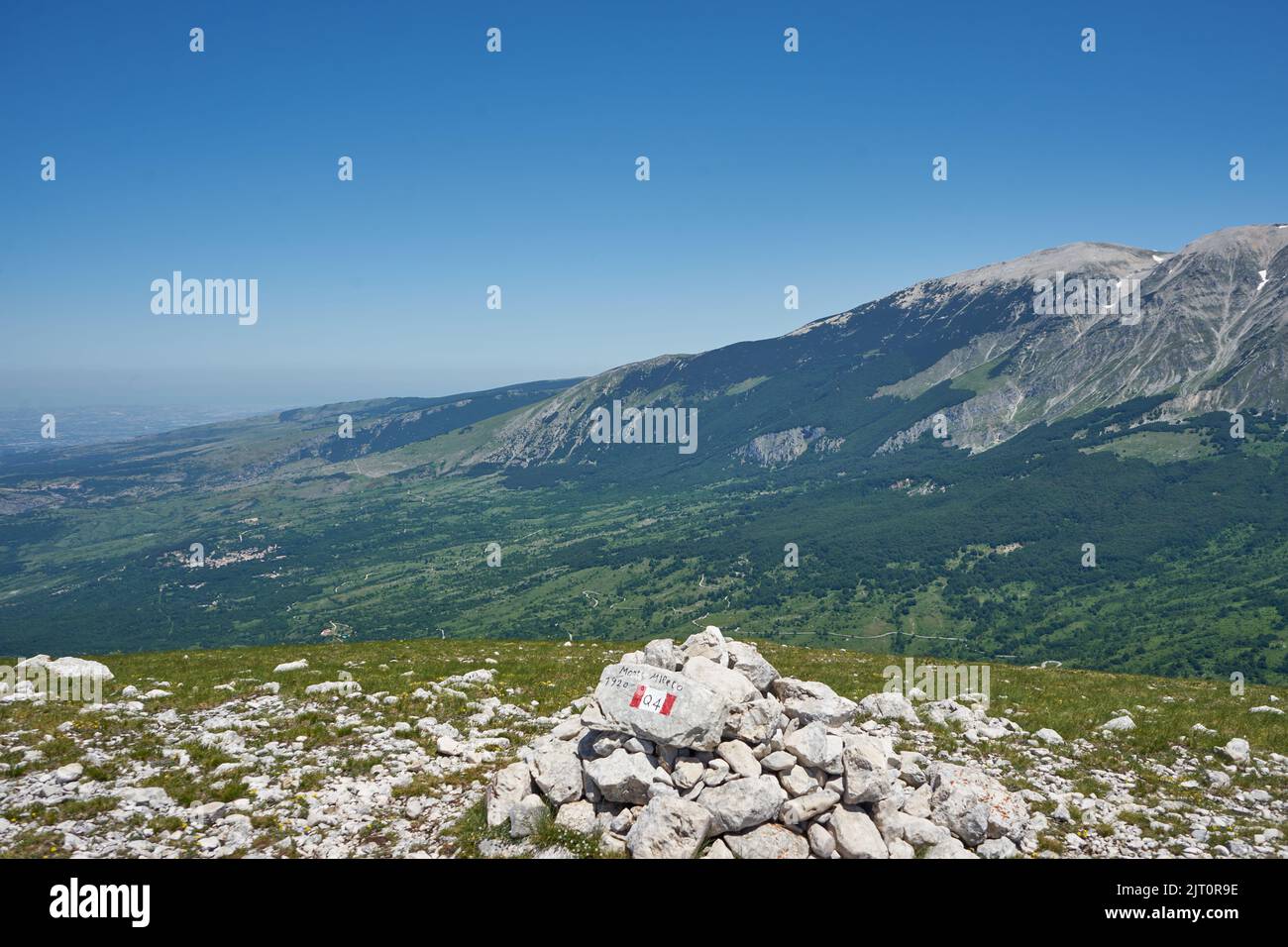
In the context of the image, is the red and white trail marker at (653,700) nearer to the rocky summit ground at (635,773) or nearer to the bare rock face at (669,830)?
the rocky summit ground at (635,773)

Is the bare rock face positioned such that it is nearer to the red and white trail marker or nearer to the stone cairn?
the stone cairn

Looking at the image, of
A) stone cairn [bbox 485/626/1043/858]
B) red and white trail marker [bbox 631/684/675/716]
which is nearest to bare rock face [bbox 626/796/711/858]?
stone cairn [bbox 485/626/1043/858]

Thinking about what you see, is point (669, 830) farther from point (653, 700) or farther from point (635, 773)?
point (653, 700)

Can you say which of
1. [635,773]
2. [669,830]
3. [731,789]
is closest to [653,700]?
[635,773]

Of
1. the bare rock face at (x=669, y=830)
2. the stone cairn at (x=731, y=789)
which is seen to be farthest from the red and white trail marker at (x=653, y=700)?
the bare rock face at (x=669, y=830)
